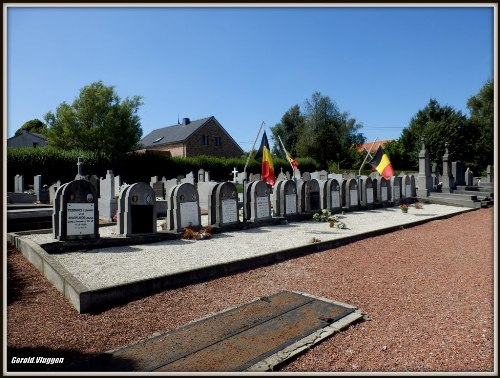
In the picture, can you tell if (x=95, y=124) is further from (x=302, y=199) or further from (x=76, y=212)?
(x=76, y=212)

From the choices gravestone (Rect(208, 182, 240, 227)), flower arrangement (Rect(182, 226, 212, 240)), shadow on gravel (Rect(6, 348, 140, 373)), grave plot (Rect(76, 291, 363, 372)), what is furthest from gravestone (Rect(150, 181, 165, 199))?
shadow on gravel (Rect(6, 348, 140, 373))

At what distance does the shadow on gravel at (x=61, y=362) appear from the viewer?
3.20 m

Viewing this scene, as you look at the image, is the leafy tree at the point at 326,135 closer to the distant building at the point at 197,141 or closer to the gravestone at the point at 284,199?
the distant building at the point at 197,141

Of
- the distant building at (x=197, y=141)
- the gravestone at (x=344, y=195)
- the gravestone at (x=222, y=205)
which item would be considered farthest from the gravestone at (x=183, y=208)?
the distant building at (x=197, y=141)

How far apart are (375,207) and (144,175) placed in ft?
69.4

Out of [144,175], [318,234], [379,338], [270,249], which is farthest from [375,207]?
[144,175]

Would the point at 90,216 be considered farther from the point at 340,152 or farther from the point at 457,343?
the point at 340,152

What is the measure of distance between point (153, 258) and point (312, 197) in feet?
25.8

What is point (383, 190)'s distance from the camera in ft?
58.5

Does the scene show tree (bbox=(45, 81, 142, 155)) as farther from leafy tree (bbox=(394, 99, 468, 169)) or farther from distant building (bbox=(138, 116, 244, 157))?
leafy tree (bbox=(394, 99, 468, 169))

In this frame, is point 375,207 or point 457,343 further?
point 375,207

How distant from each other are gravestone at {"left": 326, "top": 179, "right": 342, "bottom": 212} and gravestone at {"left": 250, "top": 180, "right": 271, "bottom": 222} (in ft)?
12.1

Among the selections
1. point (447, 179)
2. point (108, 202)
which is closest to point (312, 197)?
point (108, 202)

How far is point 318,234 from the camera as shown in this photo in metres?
9.98
